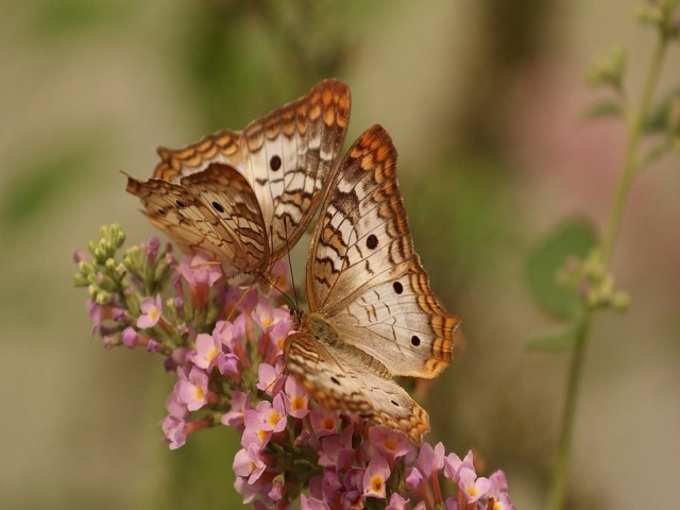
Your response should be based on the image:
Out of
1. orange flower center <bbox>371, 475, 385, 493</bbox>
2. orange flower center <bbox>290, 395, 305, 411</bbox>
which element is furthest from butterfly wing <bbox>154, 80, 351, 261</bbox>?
orange flower center <bbox>371, 475, 385, 493</bbox>

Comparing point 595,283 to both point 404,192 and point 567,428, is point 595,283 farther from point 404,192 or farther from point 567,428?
point 404,192

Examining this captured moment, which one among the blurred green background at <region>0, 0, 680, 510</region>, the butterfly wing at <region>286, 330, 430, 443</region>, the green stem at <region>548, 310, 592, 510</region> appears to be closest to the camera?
the butterfly wing at <region>286, 330, 430, 443</region>

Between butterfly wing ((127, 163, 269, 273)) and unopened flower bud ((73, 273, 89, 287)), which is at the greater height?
butterfly wing ((127, 163, 269, 273))

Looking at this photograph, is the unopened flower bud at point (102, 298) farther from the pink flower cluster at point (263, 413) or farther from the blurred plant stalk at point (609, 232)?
the blurred plant stalk at point (609, 232)

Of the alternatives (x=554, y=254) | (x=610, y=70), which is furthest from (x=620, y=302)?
(x=610, y=70)

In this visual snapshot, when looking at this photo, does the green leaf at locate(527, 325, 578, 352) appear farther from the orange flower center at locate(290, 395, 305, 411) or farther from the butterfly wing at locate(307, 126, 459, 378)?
the orange flower center at locate(290, 395, 305, 411)

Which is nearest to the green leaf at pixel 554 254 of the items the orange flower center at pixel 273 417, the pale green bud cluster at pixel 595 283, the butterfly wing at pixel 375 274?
the pale green bud cluster at pixel 595 283
